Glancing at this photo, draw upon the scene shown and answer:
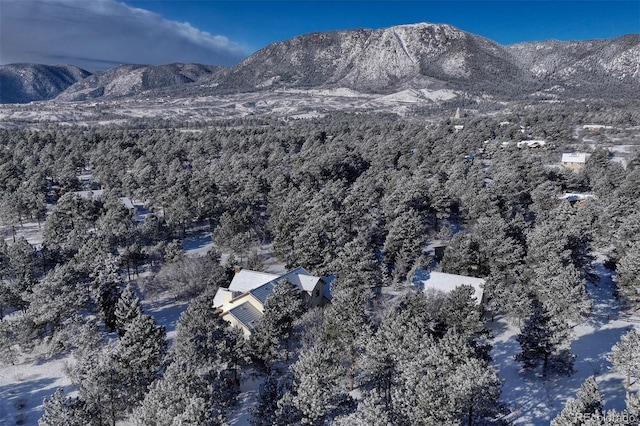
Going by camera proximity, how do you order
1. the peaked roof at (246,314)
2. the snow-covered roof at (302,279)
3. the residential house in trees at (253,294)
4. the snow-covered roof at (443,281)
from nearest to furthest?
the peaked roof at (246,314), the residential house in trees at (253,294), the snow-covered roof at (443,281), the snow-covered roof at (302,279)

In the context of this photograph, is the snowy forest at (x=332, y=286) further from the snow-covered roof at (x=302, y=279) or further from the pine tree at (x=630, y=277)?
the snow-covered roof at (x=302, y=279)

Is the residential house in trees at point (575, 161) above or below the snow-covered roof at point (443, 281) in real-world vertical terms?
above

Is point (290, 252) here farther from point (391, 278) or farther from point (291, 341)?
point (291, 341)

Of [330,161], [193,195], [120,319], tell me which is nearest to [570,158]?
[330,161]

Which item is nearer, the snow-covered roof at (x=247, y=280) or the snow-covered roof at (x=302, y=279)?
the snow-covered roof at (x=302, y=279)

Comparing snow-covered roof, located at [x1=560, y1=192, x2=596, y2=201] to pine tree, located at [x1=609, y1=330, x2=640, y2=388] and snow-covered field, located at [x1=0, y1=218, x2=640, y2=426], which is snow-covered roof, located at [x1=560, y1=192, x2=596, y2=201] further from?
pine tree, located at [x1=609, y1=330, x2=640, y2=388]

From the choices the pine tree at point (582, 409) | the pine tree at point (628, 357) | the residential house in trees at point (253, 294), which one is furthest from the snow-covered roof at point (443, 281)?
the pine tree at point (582, 409)
